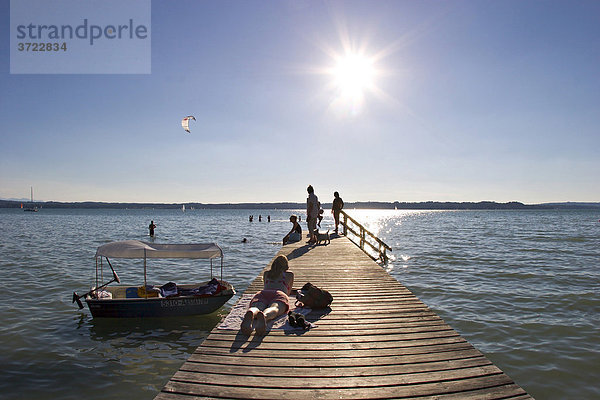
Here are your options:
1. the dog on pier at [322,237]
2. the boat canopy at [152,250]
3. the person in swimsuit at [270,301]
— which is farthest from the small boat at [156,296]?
the dog on pier at [322,237]

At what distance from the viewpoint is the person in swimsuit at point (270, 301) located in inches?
220

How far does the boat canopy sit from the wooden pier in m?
4.75

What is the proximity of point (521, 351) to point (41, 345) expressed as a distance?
39.7 feet

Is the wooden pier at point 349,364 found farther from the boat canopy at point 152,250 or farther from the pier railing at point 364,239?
the pier railing at point 364,239

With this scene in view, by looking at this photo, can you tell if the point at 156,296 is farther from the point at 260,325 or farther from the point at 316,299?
the point at 260,325

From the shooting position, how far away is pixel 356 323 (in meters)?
6.31

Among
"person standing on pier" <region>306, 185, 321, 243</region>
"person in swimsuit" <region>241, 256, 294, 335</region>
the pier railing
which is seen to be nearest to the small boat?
"person in swimsuit" <region>241, 256, 294, 335</region>

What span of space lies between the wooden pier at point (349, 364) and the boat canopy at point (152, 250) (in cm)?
475

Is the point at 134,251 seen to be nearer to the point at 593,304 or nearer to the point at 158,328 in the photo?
the point at 158,328

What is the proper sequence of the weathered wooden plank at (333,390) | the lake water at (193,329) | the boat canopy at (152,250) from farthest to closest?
the boat canopy at (152,250) → the lake water at (193,329) → the weathered wooden plank at (333,390)

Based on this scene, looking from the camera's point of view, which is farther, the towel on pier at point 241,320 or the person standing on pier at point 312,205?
the person standing on pier at point 312,205

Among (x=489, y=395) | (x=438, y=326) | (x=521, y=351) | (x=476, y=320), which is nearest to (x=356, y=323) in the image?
(x=438, y=326)

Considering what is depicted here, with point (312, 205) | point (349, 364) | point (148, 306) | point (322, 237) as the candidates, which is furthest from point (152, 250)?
point (322, 237)

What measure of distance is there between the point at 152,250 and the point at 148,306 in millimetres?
1608
